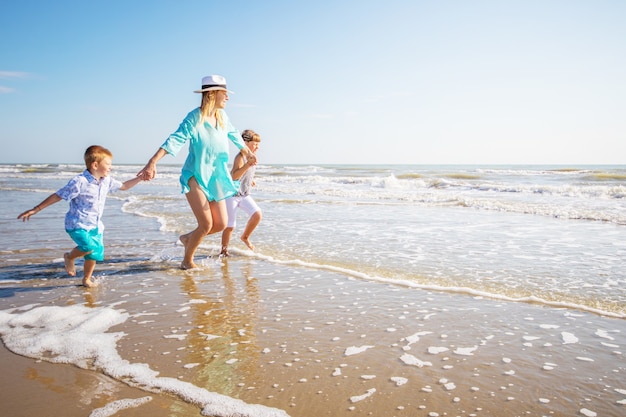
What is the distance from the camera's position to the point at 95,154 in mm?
4863

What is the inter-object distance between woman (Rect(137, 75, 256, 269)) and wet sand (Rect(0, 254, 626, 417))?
1139mm

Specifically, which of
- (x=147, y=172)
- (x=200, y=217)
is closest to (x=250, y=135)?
(x=200, y=217)

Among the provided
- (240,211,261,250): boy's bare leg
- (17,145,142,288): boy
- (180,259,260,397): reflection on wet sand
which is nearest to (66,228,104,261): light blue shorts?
(17,145,142,288): boy

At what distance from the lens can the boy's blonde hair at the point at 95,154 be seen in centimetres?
484

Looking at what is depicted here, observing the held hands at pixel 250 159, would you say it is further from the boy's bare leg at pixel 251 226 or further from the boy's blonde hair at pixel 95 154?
the boy's blonde hair at pixel 95 154

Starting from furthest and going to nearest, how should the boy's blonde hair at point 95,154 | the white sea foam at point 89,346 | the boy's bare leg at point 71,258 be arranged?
the boy's bare leg at point 71,258, the boy's blonde hair at point 95,154, the white sea foam at point 89,346

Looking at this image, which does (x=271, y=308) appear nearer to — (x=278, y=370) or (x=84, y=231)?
(x=278, y=370)

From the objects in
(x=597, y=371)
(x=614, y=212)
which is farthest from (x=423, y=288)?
(x=614, y=212)

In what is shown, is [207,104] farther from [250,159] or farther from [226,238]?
[226,238]

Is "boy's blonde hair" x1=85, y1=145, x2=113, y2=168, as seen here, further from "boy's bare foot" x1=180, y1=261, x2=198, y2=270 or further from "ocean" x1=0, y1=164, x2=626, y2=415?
"boy's bare foot" x1=180, y1=261, x2=198, y2=270

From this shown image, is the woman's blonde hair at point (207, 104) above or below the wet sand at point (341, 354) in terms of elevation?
above

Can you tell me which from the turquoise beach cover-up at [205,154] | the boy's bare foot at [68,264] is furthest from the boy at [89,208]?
the turquoise beach cover-up at [205,154]

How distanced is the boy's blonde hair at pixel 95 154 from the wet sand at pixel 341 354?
1.41 metres

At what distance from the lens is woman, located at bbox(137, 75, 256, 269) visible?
5.34 meters
